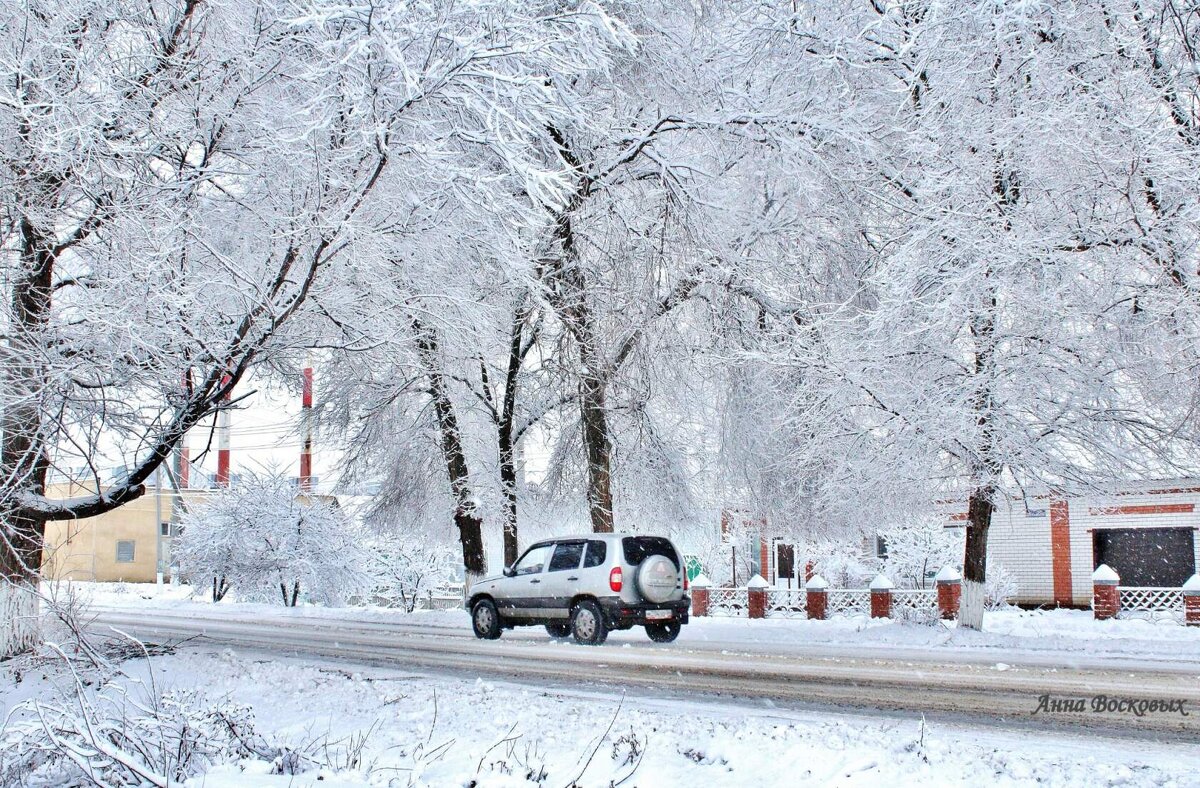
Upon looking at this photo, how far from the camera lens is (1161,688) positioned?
10.0 m

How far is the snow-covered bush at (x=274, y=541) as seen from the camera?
27.6 metres

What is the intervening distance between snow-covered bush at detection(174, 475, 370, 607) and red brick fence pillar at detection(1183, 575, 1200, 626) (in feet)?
69.3

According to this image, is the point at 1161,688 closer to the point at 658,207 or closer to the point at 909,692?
the point at 909,692

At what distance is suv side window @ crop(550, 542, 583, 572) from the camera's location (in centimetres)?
1591

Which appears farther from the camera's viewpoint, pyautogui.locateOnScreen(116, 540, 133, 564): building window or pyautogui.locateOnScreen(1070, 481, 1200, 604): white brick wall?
pyautogui.locateOnScreen(116, 540, 133, 564): building window

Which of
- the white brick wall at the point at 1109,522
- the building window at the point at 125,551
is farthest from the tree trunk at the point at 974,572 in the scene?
the building window at the point at 125,551

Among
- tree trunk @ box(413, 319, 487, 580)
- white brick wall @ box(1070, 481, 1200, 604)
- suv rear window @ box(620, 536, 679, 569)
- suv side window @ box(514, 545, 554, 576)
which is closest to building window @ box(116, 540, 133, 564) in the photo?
tree trunk @ box(413, 319, 487, 580)

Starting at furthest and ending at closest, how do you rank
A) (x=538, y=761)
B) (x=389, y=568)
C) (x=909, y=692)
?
1. (x=389, y=568)
2. (x=909, y=692)
3. (x=538, y=761)

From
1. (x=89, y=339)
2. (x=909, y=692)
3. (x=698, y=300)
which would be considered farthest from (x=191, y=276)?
(x=698, y=300)

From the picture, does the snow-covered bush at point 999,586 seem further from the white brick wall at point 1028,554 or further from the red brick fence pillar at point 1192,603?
the red brick fence pillar at point 1192,603

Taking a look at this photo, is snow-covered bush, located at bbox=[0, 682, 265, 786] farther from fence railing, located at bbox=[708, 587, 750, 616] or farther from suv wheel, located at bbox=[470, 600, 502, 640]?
fence railing, located at bbox=[708, 587, 750, 616]

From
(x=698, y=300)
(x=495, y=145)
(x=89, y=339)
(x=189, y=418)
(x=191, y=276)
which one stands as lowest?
(x=189, y=418)

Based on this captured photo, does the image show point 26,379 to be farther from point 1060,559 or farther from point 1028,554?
point 1028,554

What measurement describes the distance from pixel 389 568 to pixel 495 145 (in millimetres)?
31122
